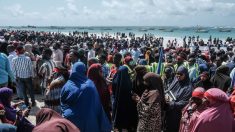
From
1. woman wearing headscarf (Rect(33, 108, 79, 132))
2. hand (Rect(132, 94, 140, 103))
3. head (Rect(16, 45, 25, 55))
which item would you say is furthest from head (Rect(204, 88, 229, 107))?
head (Rect(16, 45, 25, 55))

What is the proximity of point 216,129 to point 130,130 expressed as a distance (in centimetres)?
304

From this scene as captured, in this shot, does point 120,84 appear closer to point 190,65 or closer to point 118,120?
point 118,120

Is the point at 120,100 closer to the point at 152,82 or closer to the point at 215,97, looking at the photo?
the point at 152,82

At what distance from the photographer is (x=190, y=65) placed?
28.7ft

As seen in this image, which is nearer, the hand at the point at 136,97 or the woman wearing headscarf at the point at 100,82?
the woman wearing headscarf at the point at 100,82

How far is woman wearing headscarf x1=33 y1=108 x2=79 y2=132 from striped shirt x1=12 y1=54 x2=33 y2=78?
213 inches

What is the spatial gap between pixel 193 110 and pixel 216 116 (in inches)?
27.2

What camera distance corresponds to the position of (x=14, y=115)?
4.39 meters

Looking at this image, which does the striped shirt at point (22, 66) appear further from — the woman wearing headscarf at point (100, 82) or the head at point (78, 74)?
the head at point (78, 74)

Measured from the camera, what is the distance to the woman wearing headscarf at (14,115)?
13.8ft

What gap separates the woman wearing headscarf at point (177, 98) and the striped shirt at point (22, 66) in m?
3.93

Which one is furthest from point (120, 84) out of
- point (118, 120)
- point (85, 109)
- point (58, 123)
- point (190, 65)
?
point (58, 123)

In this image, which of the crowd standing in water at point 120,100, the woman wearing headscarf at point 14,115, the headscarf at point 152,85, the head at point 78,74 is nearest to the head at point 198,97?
the crowd standing in water at point 120,100

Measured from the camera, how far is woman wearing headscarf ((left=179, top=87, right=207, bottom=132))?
478 cm
